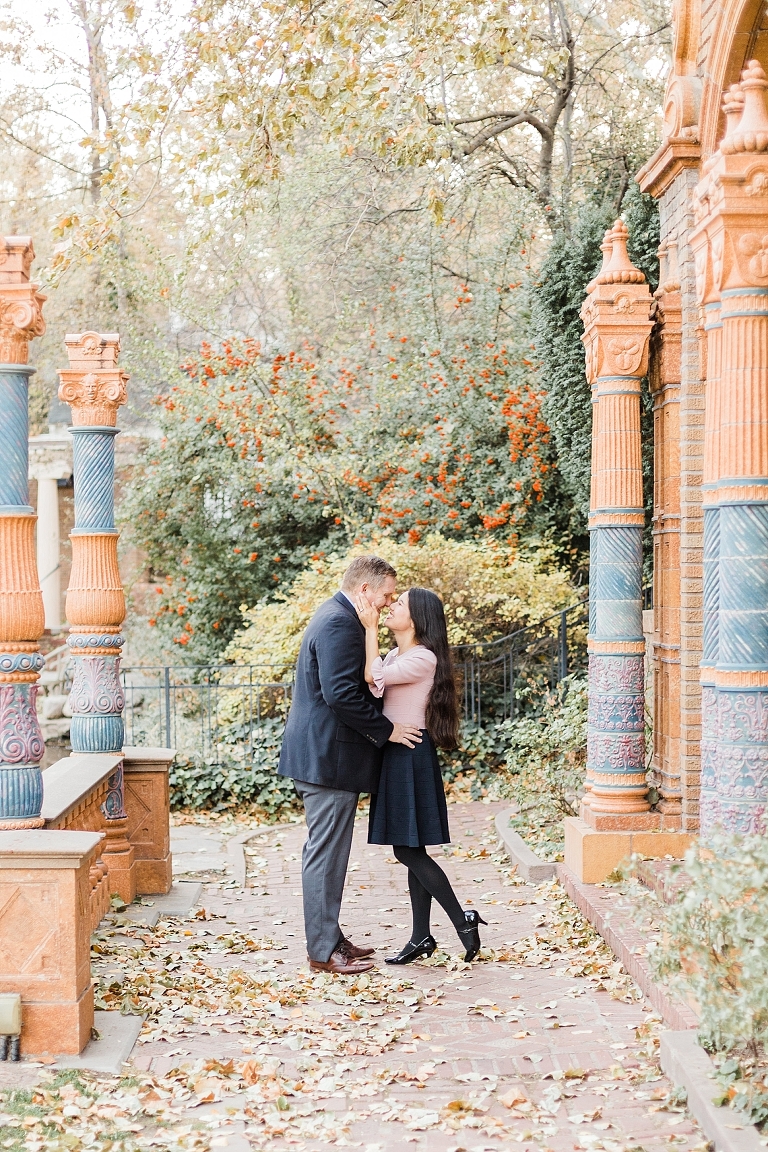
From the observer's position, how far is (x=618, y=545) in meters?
7.21

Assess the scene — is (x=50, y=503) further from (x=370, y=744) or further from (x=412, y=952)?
(x=412, y=952)

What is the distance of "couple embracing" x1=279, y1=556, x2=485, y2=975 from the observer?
19.0ft

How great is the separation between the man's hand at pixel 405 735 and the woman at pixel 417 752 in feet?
0.11

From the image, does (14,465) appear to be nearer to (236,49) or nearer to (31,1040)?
(31,1040)

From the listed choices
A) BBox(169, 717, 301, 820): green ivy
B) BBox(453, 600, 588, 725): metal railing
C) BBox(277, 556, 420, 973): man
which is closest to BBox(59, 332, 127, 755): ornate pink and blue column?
BBox(277, 556, 420, 973): man

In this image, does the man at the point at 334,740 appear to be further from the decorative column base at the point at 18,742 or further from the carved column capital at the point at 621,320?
the carved column capital at the point at 621,320

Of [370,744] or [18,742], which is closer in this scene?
[18,742]

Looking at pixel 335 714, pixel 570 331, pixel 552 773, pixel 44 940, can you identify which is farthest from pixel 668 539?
pixel 570 331

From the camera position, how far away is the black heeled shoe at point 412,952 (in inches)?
239

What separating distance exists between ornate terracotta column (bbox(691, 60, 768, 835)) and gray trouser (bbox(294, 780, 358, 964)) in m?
1.96

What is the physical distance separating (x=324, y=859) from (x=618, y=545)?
2681 millimetres

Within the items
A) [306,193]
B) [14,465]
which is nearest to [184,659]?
[306,193]

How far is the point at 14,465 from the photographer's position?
5.08 metres

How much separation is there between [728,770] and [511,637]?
7.37 m
